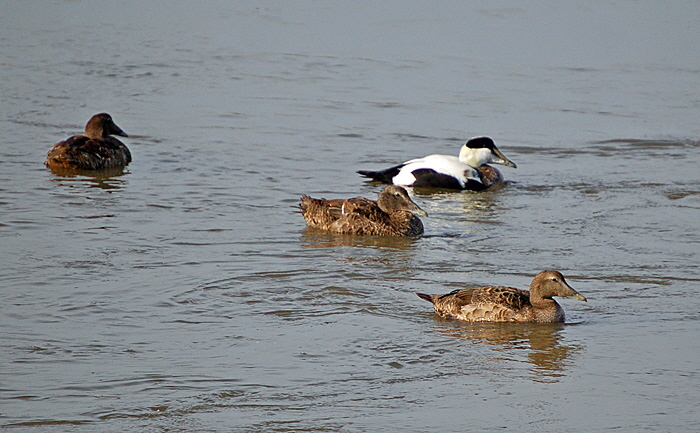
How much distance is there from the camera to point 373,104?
18344 millimetres

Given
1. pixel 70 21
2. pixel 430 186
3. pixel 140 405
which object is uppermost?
pixel 70 21

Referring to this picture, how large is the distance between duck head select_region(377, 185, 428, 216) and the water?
485 mm

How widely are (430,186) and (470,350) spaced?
6.77 meters

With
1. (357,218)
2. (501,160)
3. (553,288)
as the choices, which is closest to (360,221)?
(357,218)

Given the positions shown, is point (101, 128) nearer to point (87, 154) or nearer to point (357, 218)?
point (87, 154)

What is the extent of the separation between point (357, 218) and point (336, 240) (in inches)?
15.4

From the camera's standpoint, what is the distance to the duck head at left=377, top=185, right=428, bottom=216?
35.6 ft

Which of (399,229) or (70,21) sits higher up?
(70,21)

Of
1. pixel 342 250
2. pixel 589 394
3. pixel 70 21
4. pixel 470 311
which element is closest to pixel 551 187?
pixel 342 250

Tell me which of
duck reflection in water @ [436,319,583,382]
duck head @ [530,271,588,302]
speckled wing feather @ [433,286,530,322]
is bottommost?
duck reflection in water @ [436,319,583,382]

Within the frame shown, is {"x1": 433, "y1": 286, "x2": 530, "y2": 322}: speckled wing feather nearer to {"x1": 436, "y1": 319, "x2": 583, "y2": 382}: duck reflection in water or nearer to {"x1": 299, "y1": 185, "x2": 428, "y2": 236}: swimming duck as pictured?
{"x1": 436, "y1": 319, "x2": 583, "y2": 382}: duck reflection in water

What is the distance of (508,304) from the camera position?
24.9 ft

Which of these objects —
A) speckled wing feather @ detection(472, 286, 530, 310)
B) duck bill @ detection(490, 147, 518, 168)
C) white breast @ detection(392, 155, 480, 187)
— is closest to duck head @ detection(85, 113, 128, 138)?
white breast @ detection(392, 155, 480, 187)

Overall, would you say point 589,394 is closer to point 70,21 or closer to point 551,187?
point 551,187
